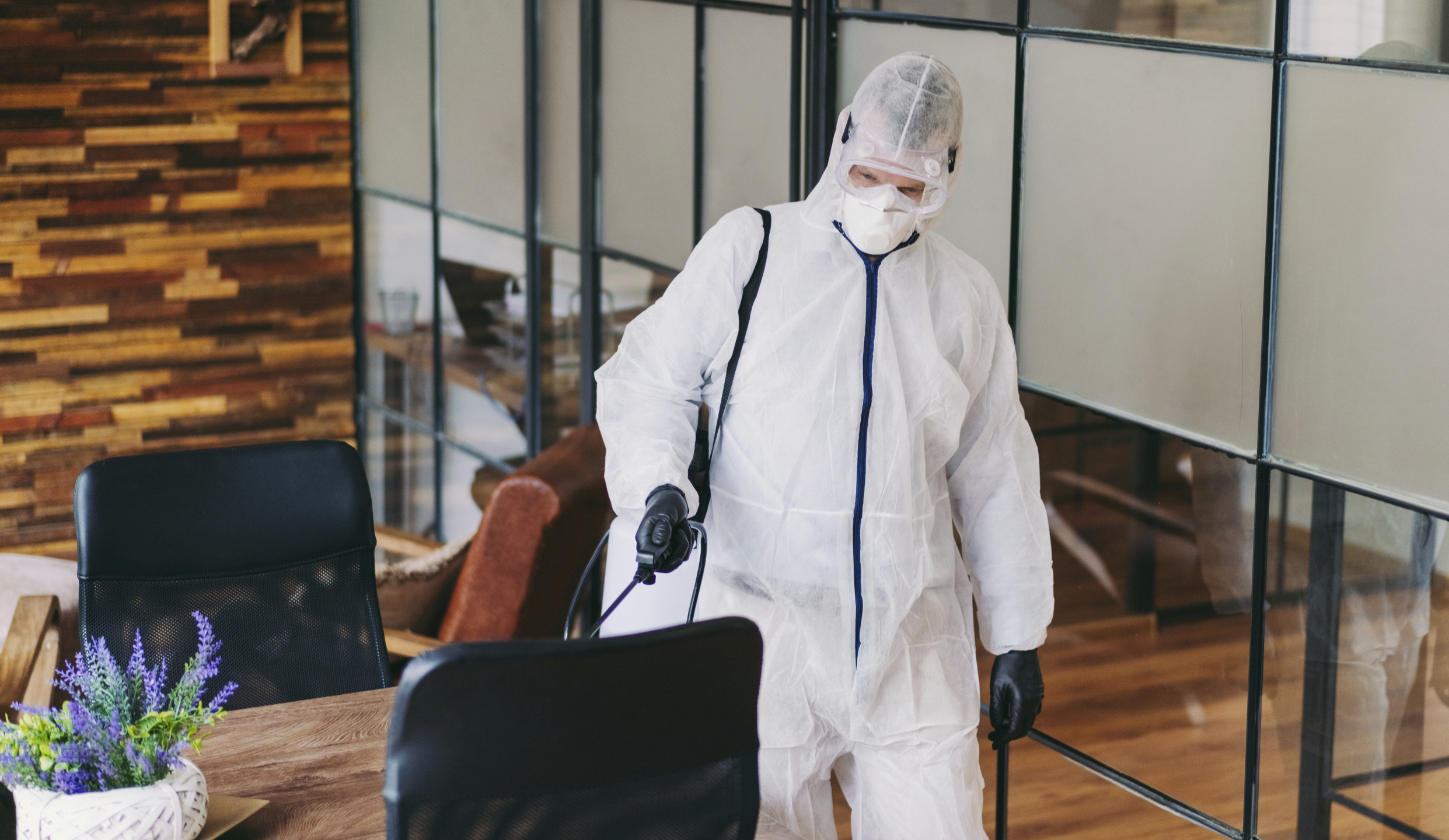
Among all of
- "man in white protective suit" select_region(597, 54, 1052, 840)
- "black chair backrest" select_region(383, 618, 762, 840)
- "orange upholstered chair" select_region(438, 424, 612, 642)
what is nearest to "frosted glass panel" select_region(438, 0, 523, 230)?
"orange upholstered chair" select_region(438, 424, 612, 642)

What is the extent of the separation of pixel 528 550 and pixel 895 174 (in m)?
1.19

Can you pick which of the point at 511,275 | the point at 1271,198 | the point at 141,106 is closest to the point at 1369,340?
the point at 1271,198

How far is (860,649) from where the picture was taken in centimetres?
165

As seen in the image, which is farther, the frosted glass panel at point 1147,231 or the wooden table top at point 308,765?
the frosted glass panel at point 1147,231

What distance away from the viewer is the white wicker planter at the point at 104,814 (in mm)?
1153

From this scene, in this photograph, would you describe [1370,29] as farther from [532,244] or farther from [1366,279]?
[532,244]

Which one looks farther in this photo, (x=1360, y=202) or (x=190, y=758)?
(x=1360, y=202)

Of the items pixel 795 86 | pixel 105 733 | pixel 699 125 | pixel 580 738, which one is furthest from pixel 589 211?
pixel 580 738

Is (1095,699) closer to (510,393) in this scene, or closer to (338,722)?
(338,722)


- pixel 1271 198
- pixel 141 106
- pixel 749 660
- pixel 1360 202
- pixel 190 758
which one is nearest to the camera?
pixel 749 660

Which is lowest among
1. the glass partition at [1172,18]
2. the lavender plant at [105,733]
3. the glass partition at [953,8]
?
the lavender plant at [105,733]

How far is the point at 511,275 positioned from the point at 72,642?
66.3 inches

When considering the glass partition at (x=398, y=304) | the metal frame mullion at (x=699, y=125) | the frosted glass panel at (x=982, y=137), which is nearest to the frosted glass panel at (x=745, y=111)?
the metal frame mullion at (x=699, y=125)

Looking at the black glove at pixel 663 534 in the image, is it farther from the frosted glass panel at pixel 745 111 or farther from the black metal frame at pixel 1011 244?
the frosted glass panel at pixel 745 111
